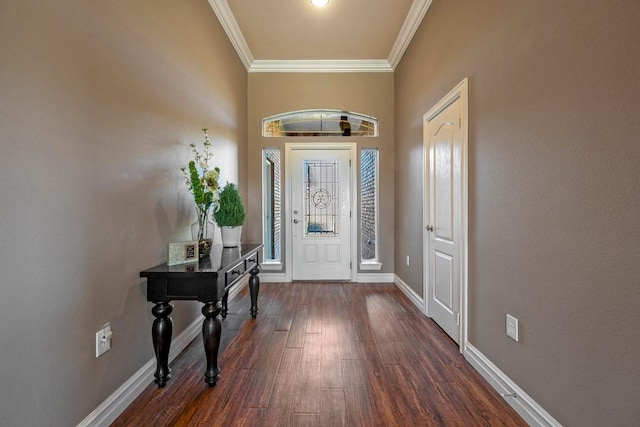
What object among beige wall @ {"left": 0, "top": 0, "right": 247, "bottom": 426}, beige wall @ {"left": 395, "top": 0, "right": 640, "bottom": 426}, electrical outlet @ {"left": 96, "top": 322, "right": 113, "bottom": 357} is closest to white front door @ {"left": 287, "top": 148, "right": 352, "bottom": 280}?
beige wall @ {"left": 0, "top": 0, "right": 247, "bottom": 426}

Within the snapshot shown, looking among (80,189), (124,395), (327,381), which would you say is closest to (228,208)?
(80,189)

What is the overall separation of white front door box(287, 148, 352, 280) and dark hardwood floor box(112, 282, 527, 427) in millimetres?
1360

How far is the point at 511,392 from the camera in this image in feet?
5.36

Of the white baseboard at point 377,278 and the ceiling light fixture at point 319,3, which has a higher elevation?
the ceiling light fixture at point 319,3

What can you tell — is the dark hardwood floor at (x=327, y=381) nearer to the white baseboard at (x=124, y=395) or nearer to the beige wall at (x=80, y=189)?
the white baseboard at (x=124, y=395)

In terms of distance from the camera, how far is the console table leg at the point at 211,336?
69.1 inches

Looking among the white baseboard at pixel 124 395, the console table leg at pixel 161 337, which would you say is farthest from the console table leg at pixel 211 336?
the white baseboard at pixel 124 395

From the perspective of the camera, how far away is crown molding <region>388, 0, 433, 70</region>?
116 inches

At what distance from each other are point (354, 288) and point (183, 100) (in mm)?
2926

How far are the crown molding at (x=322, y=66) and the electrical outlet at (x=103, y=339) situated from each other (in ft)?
12.2

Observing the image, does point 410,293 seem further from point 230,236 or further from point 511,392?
point 230,236

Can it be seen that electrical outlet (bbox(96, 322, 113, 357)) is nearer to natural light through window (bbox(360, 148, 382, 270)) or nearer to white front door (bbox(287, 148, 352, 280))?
white front door (bbox(287, 148, 352, 280))

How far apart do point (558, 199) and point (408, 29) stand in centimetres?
278

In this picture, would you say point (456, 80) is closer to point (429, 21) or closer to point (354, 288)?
point (429, 21)
